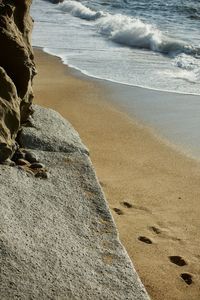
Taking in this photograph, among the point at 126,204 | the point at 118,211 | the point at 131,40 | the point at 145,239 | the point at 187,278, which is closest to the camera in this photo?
the point at 187,278

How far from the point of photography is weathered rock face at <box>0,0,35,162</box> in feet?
12.3

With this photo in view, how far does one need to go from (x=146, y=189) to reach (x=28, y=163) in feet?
4.69

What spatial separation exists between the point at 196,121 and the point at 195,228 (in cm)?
279

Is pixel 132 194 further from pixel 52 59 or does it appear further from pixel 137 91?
pixel 52 59

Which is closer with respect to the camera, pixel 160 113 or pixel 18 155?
Result: pixel 18 155

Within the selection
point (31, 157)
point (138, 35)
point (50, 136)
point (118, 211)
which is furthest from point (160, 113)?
point (138, 35)

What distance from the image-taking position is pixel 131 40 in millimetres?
12906

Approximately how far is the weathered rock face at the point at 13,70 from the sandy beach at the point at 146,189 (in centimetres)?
102

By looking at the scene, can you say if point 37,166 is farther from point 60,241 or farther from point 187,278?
point 187,278

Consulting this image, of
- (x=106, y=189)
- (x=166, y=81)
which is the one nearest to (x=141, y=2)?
(x=166, y=81)

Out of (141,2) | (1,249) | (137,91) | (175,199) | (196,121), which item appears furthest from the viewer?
(141,2)

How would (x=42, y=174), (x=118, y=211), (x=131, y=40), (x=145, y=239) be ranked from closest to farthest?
(x=42, y=174), (x=145, y=239), (x=118, y=211), (x=131, y=40)

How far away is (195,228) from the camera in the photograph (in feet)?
13.5

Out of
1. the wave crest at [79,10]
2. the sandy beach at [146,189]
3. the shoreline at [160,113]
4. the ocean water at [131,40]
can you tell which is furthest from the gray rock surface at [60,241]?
the wave crest at [79,10]
